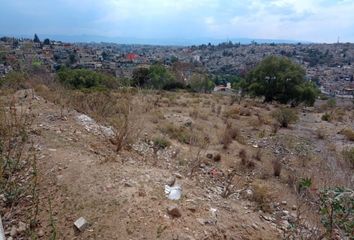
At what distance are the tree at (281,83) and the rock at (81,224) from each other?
1894 cm

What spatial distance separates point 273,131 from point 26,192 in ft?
31.4

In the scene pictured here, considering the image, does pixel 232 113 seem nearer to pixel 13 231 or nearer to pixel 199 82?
pixel 13 231

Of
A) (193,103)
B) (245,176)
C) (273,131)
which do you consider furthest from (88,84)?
(245,176)

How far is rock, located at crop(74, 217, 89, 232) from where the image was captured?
9.93ft

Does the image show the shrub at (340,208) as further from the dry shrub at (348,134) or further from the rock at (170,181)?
the dry shrub at (348,134)

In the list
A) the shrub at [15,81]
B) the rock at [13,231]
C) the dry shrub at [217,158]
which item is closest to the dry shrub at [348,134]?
the dry shrub at [217,158]

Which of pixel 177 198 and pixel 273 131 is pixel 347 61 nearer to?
pixel 273 131

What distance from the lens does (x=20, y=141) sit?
Result: 4582 mm

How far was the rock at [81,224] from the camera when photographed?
119 inches

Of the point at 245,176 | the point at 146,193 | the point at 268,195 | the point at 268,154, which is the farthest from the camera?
the point at 268,154

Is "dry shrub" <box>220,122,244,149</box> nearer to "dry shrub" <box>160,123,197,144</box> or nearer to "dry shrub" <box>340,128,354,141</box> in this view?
"dry shrub" <box>160,123,197,144</box>

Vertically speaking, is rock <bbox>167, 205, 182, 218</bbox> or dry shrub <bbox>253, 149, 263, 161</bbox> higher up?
rock <bbox>167, 205, 182, 218</bbox>

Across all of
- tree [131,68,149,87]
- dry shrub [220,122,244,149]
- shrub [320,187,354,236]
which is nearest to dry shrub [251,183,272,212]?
shrub [320,187,354,236]

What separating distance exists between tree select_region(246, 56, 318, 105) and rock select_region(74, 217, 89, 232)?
746 inches
